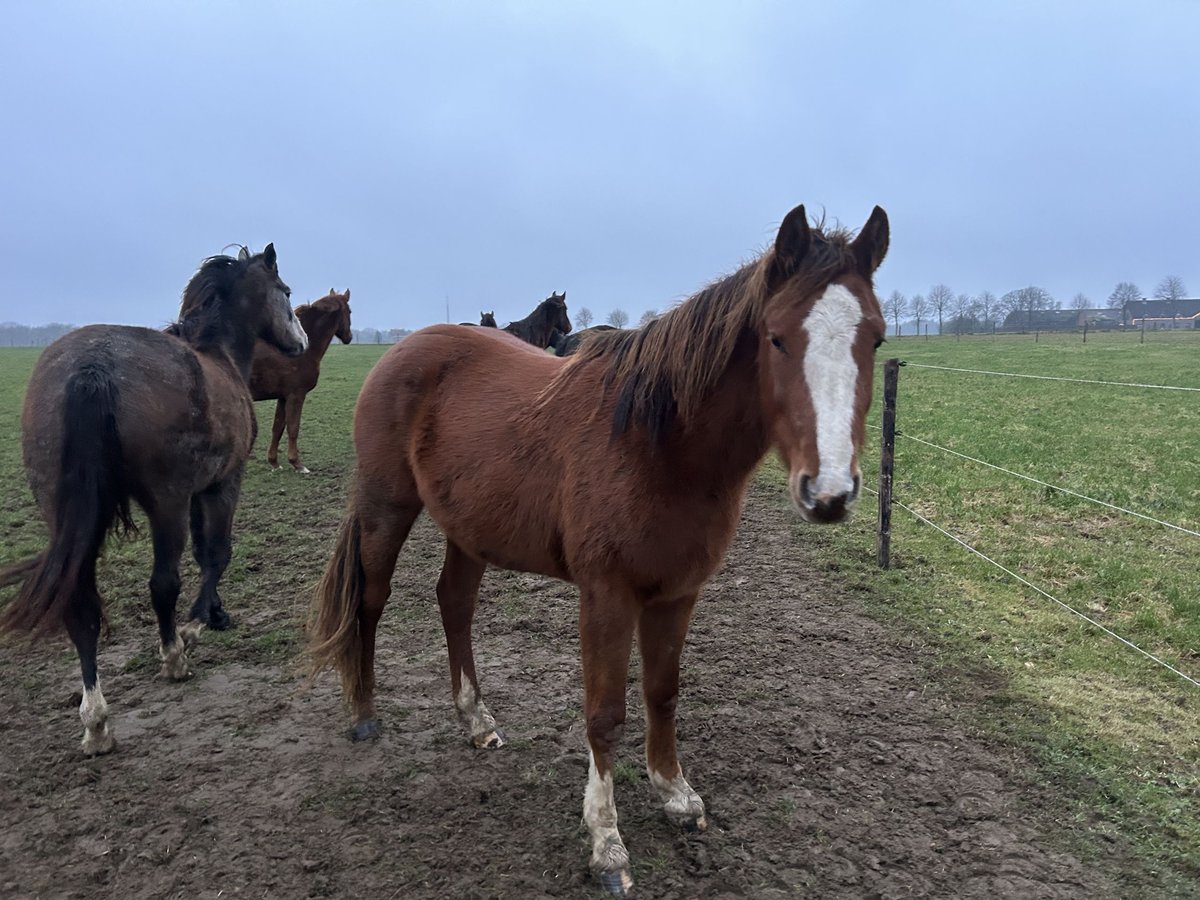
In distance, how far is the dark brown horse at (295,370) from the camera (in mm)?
9258

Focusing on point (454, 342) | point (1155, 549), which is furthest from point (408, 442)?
point (1155, 549)

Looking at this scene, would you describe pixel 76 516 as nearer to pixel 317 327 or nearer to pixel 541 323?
pixel 317 327

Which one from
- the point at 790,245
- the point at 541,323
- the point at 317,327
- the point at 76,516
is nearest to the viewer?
the point at 790,245

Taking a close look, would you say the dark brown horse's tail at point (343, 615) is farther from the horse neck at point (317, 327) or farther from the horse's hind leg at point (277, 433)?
the horse neck at point (317, 327)

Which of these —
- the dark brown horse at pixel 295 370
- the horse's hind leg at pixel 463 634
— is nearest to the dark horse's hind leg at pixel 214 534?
the horse's hind leg at pixel 463 634

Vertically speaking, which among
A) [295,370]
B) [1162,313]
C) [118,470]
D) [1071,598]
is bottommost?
[1071,598]

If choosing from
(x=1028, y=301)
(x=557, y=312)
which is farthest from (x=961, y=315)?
(x=557, y=312)

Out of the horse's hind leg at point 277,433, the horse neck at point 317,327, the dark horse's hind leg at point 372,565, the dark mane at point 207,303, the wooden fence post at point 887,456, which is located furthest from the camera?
the horse neck at point 317,327

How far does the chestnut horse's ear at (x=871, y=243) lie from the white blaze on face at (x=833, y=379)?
0.20 meters

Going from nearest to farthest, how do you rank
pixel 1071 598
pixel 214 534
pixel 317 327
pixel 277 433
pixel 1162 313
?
pixel 214 534 < pixel 1071 598 < pixel 277 433 < pixel 317 327 < pixel 1162 313

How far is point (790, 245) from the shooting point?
2107 mm

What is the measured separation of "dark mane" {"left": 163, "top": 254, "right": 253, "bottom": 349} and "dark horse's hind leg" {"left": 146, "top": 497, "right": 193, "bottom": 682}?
5.84 ft

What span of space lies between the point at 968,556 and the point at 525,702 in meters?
3.88

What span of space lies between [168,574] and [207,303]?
2341mm
